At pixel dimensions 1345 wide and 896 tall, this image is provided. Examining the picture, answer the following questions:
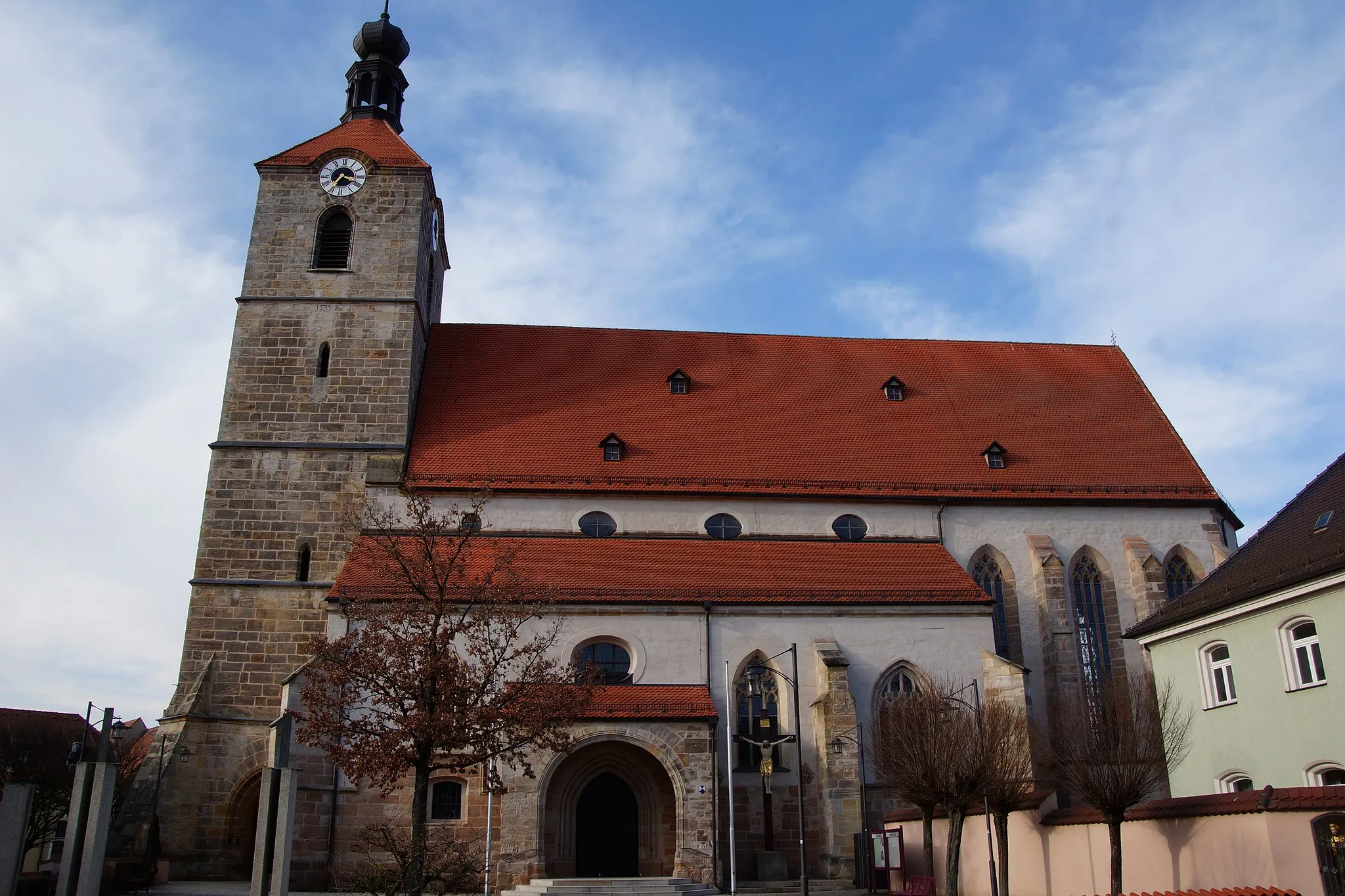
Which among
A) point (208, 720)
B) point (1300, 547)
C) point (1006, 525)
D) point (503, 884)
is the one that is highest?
point (1006, 525)

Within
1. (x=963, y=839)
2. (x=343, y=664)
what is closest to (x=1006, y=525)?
(x=963, y=839)

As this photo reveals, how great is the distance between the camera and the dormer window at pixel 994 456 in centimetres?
2481

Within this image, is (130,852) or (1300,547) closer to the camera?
(1300,547)

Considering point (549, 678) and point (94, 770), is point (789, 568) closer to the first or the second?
point (549, 678)

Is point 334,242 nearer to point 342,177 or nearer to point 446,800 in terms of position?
point 342,177

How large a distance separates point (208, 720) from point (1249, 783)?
17.3 m

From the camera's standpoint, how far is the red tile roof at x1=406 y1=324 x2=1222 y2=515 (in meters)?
23.8

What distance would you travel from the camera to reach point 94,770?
12367 mm

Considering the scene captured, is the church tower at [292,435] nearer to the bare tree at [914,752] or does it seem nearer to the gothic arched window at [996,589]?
the bare tree at [914,752]

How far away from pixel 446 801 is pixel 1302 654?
1350 cm

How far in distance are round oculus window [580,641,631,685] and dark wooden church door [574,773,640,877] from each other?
67.3 inches

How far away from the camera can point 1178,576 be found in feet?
78.5

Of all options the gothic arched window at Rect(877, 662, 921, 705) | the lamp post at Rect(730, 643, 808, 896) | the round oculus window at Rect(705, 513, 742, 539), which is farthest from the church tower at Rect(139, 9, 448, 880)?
the gothic arched window at Rect(877, 662, 921, 705)

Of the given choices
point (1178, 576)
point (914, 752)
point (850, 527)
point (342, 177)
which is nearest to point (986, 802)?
point (914, 752)
